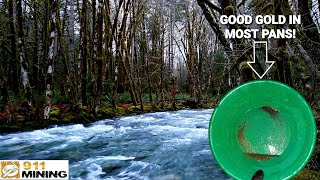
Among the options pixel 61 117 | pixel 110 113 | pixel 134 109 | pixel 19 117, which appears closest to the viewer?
pixel 19 117

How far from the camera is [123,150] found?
11.7 ft

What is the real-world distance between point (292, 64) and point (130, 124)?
3.81 m

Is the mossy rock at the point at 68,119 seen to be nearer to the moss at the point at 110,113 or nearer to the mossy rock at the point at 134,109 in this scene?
the moss at the point at 110,113

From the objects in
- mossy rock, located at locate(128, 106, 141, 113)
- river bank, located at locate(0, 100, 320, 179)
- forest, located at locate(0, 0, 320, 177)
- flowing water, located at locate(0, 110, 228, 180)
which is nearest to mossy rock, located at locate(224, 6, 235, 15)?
forest, located at locate(0, 0, 320, 177)

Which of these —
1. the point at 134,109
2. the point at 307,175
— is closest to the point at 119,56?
the point at 134,109

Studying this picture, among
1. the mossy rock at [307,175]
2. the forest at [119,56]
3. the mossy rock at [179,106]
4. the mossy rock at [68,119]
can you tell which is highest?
the forest at [119,56]

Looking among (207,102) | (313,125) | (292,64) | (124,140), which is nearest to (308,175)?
(292,64)

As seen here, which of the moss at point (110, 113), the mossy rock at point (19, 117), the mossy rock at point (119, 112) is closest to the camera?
the mossy rock at point (19, 117)

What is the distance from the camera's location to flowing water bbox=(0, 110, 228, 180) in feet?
8.71

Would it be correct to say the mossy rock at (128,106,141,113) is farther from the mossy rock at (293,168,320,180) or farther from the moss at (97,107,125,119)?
the mossy rock at (293,168,320,180)

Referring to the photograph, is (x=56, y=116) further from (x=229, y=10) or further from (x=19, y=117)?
(x=229, y=10)

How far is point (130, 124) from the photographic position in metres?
5.64

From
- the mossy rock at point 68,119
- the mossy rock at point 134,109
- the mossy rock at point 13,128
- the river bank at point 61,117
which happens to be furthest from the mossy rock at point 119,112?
the mossy rock at point 13,128

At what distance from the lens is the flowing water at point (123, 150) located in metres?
2.65
